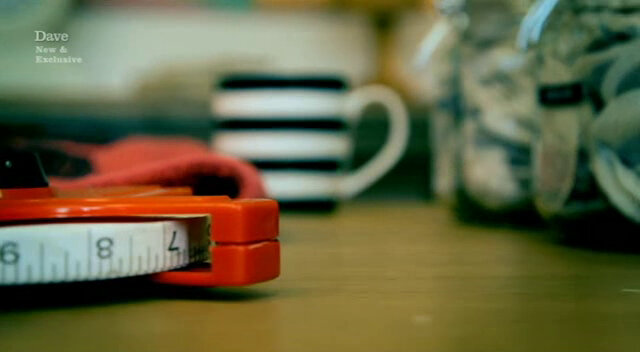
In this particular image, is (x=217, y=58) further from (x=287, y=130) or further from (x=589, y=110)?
(x=589, y=110)

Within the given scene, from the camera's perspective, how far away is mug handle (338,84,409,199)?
729mm

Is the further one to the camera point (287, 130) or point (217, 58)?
point (217, 58)

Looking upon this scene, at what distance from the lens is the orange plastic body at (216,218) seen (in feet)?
0.65

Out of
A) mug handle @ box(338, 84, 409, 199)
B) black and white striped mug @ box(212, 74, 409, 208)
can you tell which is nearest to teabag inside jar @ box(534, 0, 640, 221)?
black and white striped mug @ box(212, 74, 409, 208)

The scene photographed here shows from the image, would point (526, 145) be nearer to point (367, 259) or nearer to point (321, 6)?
point (367, 259)

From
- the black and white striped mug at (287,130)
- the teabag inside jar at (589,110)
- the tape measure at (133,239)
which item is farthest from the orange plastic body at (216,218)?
the black and white striped mug at (287,130)

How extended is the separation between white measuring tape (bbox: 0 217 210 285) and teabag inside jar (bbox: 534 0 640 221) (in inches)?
7.1

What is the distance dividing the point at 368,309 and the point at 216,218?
5cm

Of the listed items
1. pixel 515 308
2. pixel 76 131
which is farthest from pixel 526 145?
pixel 76 131

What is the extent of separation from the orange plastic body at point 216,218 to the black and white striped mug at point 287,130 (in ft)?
1.23

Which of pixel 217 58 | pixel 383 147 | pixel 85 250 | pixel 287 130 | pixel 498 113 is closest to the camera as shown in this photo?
pixel 85 250

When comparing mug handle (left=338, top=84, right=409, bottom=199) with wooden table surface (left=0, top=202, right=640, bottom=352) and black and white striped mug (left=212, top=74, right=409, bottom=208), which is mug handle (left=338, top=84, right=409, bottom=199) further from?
wooden table surface (left=0, top=202, right=640, bottom=352)

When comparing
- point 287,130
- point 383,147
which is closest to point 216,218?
point 287,130

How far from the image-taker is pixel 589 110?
1.07 ft
